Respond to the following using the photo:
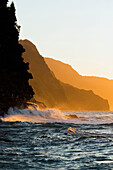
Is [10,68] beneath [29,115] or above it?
above

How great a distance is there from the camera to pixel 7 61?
36.8 m

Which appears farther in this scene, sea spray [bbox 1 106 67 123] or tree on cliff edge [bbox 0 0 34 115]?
tree on cliff edge [bbox 0 0 34 115]

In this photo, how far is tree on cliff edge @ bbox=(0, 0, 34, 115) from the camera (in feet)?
112

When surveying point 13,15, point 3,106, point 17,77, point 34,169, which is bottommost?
point 34,169

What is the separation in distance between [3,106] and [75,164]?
24.9 m

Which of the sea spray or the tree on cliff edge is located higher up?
the tree on cliff edge

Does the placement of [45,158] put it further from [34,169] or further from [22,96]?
[22,96]

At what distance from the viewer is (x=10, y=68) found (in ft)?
124

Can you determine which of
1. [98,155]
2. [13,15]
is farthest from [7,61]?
[98,155]

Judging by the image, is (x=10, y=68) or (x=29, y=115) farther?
(x=29, y=115)

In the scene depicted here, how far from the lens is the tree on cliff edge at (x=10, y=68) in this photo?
3425cm

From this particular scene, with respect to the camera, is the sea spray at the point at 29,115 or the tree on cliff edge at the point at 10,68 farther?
the tree on cliff edge at the point at 10,68

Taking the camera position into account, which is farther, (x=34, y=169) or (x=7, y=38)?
(x=7, y=38)

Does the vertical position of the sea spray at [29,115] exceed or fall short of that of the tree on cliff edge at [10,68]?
it falls short
